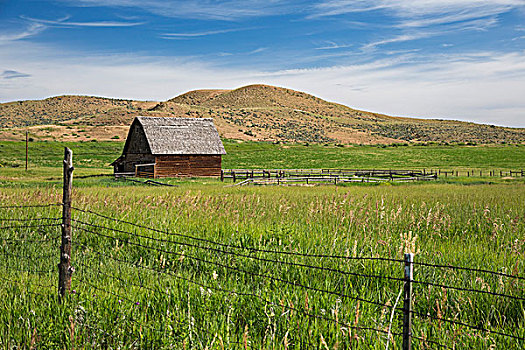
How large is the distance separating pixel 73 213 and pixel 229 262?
5.32 m

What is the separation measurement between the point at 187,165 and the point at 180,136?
315 cm

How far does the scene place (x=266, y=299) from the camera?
545 cm

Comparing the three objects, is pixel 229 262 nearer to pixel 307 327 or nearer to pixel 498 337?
pixel 307 327

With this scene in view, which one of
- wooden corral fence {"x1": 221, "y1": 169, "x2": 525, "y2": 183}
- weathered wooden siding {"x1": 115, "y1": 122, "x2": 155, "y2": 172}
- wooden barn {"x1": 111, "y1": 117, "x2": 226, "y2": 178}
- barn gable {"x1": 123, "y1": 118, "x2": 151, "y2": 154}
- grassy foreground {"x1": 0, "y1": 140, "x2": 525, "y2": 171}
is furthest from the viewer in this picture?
grassy foreground {"x1": 0, "y1": 140, "x2": 525, "y2": 171}

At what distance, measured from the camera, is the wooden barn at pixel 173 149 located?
44.9m

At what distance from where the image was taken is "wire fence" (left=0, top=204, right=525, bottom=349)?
4414 mm

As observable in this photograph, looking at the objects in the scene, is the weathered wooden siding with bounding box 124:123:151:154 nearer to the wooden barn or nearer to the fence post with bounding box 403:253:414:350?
the wooden barn

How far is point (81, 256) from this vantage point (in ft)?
26.1

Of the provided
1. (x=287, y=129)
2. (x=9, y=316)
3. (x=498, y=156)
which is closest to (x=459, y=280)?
(x=9, y=316)

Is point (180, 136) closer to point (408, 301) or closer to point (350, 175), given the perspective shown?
point (350, 175)

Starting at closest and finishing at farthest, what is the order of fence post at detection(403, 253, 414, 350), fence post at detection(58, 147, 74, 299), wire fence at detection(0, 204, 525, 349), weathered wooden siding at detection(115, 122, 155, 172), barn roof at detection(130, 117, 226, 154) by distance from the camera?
fence post at detection(403, 253, 414, 350), wire fence at detection(0, 204, 525, 349), fence post at detection(58, 147, 74, 299), barn roof at detection(130, 117, 226, 154), weathered wooden siding at detection(115, 122, 155, 172)

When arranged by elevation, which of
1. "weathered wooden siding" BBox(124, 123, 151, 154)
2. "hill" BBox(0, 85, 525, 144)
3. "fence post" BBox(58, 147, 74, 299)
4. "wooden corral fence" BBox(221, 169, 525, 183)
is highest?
"hill" BBox(0, 85, 525, 144)

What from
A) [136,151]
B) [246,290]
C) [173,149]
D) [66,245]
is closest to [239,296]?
[246,290]

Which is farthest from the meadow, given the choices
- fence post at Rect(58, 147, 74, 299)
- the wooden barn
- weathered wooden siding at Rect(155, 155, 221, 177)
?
the wooden barn
